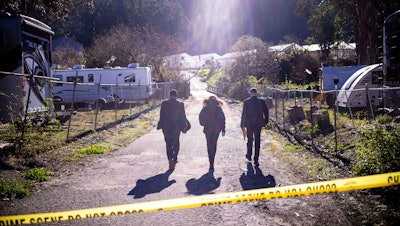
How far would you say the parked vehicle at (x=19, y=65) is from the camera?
11.0 meters

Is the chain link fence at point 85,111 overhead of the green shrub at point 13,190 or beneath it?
overhead

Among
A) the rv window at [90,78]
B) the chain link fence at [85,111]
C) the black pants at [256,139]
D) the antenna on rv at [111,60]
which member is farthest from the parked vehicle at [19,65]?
the antenna on rv at [111,60]

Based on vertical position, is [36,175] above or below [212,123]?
below

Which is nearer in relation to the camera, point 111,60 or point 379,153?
point 379,153

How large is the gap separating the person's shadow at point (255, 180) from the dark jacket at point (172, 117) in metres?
1.82

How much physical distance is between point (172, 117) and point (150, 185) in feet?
6.32

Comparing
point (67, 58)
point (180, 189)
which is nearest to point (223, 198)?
point (180, 189)

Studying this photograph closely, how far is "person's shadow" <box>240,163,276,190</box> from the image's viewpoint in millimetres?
6987

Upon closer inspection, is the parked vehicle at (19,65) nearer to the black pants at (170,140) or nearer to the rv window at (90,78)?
the black pants at (170,140)

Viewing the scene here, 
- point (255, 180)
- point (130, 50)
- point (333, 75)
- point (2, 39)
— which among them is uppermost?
point (130, 50)

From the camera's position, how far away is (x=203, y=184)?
7.14m

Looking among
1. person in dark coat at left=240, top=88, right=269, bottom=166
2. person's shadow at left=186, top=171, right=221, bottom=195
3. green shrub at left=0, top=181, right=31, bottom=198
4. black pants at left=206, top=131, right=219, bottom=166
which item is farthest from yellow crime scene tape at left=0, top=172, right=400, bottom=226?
person in dark coat at left=240, top=88, right=269, bottom=166

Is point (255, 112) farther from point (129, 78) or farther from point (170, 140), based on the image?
point (129, 78)

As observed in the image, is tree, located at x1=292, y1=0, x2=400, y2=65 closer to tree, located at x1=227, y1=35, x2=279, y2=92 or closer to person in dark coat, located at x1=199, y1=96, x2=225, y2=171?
tree, located at x1=227, y1=35, x2=279, y2=92
